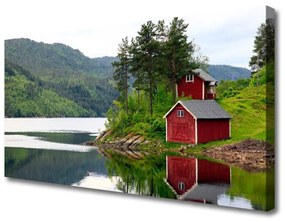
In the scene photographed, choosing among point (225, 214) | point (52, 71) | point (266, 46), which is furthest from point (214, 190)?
point (52, 71)

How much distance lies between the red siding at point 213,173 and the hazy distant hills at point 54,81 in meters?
2.12

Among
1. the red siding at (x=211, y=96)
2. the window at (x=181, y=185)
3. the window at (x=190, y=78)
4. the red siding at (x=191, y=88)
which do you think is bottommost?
the window at (x=181, y=185)

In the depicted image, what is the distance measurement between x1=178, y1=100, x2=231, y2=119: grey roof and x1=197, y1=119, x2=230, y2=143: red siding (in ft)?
0.20

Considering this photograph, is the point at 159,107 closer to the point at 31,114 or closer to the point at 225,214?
the point at 225,214

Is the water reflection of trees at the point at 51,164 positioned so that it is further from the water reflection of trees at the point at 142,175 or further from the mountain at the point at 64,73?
the mountain at the point at 64,73

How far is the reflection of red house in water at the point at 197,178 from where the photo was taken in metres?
7.95

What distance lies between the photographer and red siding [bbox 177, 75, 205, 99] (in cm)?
847

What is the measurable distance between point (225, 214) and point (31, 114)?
179 inches

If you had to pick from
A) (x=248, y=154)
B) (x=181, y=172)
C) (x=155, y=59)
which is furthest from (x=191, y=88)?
(x=248, y=154)

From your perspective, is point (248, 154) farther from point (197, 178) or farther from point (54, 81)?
point (54, 81)

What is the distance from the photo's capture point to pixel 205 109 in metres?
8.41

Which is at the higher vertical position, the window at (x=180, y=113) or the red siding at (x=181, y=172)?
the window at (x=180, y=113)

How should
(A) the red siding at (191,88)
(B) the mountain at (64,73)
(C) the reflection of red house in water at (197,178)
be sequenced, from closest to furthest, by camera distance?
1. (C) the reflection of red house in water at (197,178)
2. (A) the red siding at (191,88)
3. (B) the mountain at (64,73)

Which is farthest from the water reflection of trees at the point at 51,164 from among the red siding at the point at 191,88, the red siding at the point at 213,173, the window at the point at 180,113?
the red siding at the point at 191,88
